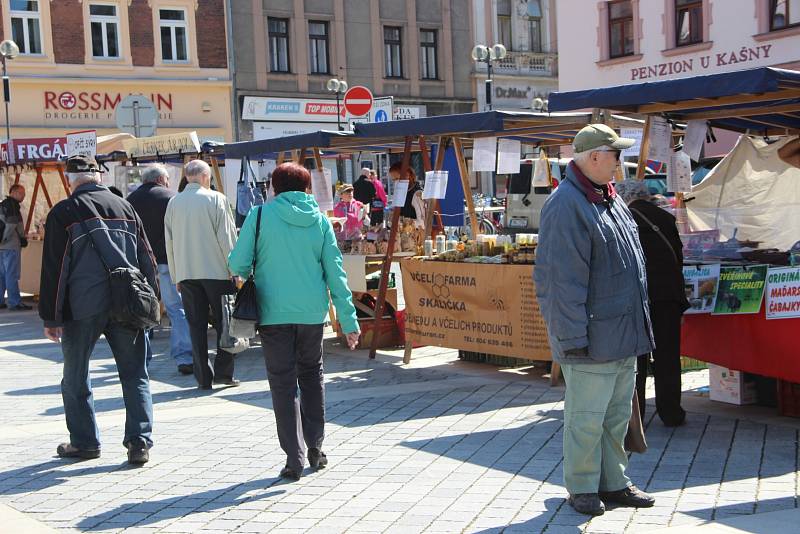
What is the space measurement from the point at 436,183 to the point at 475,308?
1437 millimetres

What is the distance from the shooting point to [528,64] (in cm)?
4284

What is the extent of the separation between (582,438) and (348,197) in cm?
1014

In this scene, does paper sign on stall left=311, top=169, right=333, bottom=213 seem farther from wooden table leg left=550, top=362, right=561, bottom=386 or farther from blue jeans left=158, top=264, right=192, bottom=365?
wooden table leg left=550, top=362, right=561, bottom=386

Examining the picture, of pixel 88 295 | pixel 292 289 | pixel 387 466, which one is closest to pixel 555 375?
pixel 387 466

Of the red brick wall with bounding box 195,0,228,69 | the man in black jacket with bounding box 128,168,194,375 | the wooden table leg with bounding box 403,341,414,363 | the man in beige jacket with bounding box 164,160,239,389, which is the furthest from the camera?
the red brick wall with bounding box 195,0,228,69

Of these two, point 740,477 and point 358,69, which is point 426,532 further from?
point 358,69

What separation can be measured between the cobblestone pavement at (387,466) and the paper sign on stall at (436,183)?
1.92 metres

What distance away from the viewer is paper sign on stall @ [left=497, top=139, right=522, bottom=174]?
10516mm

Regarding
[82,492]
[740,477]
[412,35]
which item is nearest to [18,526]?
[82,492]

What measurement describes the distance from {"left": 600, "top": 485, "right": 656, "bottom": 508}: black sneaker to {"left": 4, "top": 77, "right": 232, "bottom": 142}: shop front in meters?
30.4

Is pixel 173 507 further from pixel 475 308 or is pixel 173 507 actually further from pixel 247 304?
pixel 475 308

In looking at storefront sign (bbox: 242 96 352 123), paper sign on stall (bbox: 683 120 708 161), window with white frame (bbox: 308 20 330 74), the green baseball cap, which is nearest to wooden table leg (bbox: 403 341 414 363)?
paper sign on stall (bbox: 683 120 708 161)

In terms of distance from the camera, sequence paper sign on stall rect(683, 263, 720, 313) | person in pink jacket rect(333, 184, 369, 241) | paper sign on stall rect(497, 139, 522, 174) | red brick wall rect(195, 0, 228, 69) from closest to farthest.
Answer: paper sign on stall rect(683, 263, 720, 313)
paper sign on stall rect(497, 139, 522, 174)
person in pink jacket rect(333, 184, 369, 241)
red brick wall rect(195, 0, 228, 69)

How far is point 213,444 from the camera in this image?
23.8 ft
